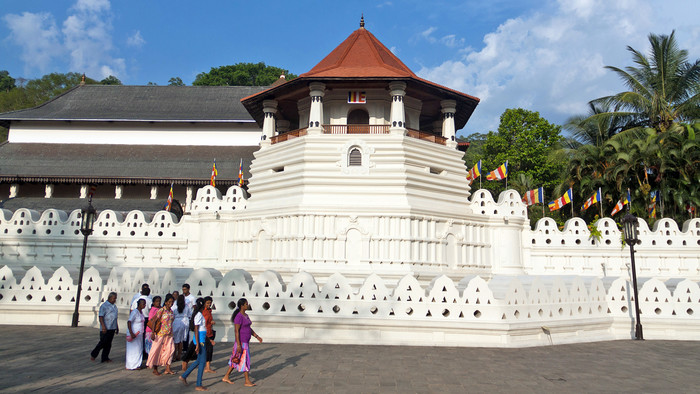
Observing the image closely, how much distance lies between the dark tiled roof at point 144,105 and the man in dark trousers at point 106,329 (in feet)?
90.8

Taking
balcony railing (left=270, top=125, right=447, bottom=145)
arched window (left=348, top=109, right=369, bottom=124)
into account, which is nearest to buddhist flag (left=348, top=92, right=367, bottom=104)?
balcony railing (left=270, top=125, right=447, bottom=145)

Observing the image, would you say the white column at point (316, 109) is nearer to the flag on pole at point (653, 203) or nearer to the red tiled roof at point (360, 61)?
the red tiled roof at point (360, 61)

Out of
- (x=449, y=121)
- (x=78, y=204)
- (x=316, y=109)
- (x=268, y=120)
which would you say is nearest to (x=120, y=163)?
(x=78, y=204)

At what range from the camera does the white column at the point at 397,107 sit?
20.6 metres

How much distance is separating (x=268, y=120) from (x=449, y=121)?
27.7ft

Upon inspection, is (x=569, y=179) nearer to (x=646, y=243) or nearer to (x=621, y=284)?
(x=646, y=243)

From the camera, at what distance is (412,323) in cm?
1218

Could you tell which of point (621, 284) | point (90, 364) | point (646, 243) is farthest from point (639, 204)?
point (90, 364)

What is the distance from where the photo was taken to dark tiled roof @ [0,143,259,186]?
30844 mm

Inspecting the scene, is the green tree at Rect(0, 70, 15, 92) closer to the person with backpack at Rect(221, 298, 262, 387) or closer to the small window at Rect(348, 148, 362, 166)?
the small window at Rect(348, 148, 362, 166)

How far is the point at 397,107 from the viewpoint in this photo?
20.7 metres

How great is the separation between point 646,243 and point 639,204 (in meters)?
5.79

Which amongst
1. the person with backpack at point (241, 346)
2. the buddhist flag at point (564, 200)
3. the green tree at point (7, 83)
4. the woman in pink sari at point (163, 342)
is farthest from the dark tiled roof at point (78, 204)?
the green tree at point (7, 83)

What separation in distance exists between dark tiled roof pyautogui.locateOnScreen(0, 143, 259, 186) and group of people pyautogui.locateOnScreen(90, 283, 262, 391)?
70.1 ft
